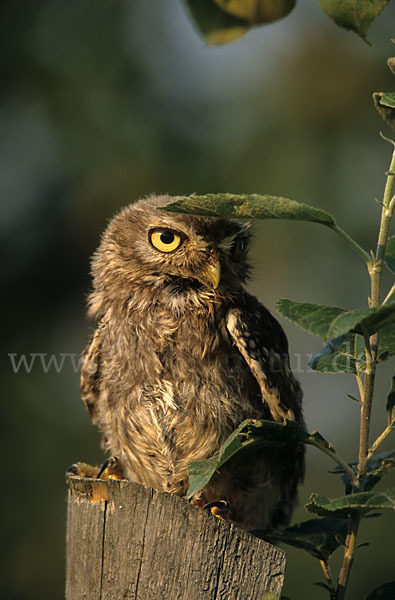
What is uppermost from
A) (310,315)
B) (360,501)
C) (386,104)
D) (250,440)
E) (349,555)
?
(386,104)

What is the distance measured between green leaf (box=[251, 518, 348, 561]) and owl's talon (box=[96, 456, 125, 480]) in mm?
1308

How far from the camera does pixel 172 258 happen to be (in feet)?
11.5

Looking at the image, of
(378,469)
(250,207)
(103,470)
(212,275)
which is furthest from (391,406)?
(103,470)

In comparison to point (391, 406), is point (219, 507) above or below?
below

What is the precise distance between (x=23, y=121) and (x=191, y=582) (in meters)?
8.68

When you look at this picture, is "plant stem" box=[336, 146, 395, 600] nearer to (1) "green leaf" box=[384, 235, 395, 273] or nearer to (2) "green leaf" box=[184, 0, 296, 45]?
(1) "green leaf" box=[384, 235, 395, 273]

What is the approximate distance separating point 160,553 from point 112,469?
1444 mm

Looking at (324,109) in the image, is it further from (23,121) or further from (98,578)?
(98,578)

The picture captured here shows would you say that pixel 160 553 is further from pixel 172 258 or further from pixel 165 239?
pixel 165 239

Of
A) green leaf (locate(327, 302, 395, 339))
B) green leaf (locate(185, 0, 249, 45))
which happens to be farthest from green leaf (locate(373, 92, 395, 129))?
green leaf (locate(327, 302, 395, 339))

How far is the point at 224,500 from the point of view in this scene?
11.8 feet

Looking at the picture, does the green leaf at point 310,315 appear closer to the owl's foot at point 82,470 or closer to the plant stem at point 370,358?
the plant stem at point 370,358

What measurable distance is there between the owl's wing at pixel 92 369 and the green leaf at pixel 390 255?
2.02 metres

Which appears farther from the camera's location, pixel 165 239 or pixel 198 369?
pixel 165 239
